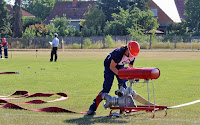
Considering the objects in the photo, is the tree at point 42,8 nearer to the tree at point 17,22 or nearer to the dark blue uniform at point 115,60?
the tree at point 17,22

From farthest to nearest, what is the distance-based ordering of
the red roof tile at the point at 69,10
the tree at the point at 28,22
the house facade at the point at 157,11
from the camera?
the red roof tile at the point at 69,10, the house facade at the point at 157,11, the tree at the point at 28,22

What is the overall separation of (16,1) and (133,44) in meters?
70.7

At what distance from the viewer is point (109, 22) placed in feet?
262

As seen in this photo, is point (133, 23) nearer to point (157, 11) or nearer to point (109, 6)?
point (109, 6)

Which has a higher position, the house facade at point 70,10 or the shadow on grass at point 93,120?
the house facade at point 70,10

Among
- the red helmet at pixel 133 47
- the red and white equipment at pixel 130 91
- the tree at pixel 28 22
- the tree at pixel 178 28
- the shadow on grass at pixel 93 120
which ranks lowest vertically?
the shadow on grass at pixel 93 120

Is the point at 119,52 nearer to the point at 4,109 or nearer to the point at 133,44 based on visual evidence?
the point at 133,44

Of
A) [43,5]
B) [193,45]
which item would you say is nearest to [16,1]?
[193,45]

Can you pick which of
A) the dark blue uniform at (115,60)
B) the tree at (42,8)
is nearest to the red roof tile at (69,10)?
the tree at (42,8)

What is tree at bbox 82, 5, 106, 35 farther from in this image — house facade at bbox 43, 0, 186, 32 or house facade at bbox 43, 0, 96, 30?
house facade at bbox 43, 0, 96, 30

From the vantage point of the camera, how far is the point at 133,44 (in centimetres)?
867

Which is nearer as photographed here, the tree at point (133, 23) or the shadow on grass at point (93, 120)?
the shadow on grass at point (93, 120)

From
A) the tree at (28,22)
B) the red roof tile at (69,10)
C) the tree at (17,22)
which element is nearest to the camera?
the tree at (17,22)

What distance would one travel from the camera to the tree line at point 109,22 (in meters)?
68.8
